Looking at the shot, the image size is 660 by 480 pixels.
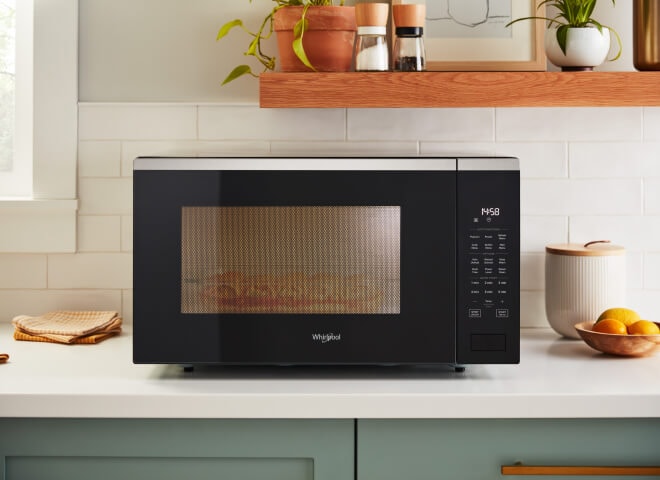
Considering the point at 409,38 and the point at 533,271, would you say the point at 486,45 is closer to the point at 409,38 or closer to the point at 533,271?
the point at 409,38

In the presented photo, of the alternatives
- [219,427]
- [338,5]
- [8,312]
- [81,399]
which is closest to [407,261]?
[219,427]

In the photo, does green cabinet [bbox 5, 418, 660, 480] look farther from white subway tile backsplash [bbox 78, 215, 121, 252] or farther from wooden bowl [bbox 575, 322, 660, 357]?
white subway tile backsplash [bbox 78, 215, 121, 252]

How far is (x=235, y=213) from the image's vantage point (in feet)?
4.68

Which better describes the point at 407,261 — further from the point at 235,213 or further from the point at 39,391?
the point at 39,391

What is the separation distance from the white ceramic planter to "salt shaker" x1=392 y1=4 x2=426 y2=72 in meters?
0.28

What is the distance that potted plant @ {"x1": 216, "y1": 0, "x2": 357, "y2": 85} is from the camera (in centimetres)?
166

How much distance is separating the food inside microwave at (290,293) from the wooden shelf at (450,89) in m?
0.36

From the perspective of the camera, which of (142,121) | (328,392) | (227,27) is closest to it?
(328,392)

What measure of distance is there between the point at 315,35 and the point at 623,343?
802 millimetres

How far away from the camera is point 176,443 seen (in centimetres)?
136

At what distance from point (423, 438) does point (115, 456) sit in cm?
48

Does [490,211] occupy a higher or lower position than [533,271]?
higher

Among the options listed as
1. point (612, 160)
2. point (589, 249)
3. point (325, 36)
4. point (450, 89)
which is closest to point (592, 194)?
point (612, 160)

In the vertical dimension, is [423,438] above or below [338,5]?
below
